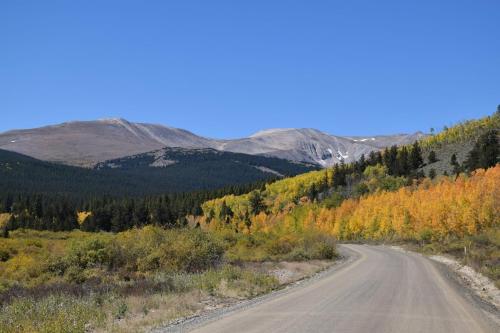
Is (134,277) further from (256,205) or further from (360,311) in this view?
(256,205)

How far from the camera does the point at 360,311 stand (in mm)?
16562

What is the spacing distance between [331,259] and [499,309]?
88.2 ft

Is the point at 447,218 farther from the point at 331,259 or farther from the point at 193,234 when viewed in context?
the point at 193,234

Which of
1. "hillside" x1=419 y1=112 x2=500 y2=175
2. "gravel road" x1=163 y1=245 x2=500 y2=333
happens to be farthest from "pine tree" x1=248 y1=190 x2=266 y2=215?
"gravel road" x1=163 y1=245 x2=500 y2=333

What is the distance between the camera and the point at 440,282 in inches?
1031

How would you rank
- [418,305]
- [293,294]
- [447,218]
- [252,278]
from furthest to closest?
1. [447,218]
2. [252,278]
3. [293,294]
4. [418,305]

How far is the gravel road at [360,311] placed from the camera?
13945 millimetres

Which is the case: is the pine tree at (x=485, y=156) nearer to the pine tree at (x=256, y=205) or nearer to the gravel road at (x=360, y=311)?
the pine tree at (x=256, y=205)

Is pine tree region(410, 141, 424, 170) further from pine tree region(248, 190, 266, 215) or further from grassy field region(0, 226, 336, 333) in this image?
grassy field region(0, 226, 336, 333)

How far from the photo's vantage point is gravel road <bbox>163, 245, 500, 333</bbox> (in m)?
13.9

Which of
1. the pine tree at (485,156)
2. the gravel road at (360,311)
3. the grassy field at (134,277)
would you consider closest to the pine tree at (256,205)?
the pine tree at (485,156)

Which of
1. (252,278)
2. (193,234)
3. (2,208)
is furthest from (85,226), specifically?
(252,278)

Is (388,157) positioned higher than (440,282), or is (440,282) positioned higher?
(388,157)

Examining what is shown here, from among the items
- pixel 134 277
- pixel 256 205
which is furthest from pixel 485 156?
pixel 134 277
